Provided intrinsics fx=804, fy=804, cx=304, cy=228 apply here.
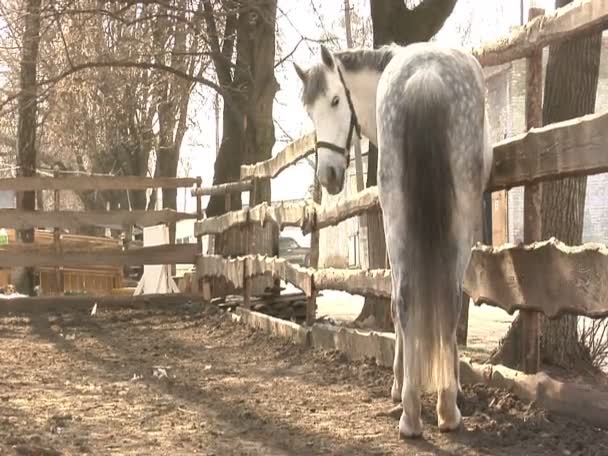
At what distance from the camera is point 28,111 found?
46.9 feet

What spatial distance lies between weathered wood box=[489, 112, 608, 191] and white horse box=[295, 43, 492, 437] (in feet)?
0.58

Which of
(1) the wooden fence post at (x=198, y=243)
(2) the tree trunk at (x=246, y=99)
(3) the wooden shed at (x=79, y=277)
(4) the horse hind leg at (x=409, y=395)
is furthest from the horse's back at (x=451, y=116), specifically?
(3) the wooden shed at (x=79, y=277)

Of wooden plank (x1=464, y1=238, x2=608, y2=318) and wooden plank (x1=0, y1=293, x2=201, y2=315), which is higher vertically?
wooden plank (x1=464, y1=238, x2=608, y2=318)

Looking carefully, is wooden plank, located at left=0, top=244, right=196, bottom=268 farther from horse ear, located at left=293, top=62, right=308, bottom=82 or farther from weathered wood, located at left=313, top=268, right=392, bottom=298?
horse ear, located at left=293, top=62, right=308, bottom=82

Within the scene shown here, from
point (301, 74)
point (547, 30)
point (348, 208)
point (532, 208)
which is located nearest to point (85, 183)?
point (348, 208)

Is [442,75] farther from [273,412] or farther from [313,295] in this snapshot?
[313,295]

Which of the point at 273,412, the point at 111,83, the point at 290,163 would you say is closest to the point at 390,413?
the point at 273,412

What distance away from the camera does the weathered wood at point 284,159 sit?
7.14 metres

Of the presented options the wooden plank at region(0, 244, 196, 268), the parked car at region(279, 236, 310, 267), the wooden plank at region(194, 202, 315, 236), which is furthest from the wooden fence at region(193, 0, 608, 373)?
the parked car at region(279, 236, 310, 267)

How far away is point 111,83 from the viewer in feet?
50.2

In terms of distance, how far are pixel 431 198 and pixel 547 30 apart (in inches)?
46.5

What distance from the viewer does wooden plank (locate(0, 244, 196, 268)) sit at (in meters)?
10.5

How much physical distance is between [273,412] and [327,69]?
2.05 m

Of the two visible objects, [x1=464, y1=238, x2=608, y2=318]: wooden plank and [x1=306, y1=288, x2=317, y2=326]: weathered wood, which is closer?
[x1=464, y1=238, x2=608, y2=318]: wooden plank
